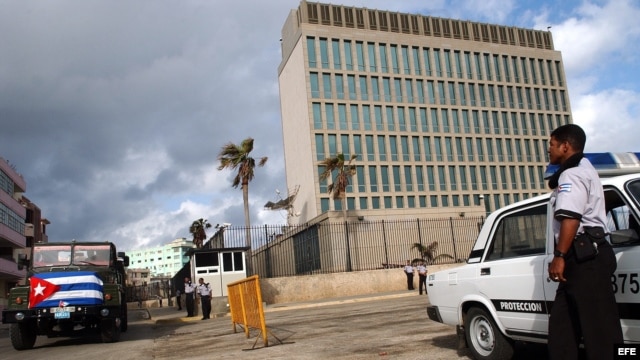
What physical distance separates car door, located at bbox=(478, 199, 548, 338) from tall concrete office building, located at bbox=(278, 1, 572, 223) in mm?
48699

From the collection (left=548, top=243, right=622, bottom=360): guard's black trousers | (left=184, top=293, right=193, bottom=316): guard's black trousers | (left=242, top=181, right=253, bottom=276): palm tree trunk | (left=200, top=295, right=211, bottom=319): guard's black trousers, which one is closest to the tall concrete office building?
(left=242, top=181, right=253, bottom=276): palm tree trunk

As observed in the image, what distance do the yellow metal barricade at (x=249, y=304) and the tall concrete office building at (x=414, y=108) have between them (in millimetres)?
42743

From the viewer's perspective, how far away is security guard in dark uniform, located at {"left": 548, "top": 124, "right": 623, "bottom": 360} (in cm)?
359

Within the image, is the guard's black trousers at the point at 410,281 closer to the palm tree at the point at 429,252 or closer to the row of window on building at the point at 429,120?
the palm tree at the point at 429,252

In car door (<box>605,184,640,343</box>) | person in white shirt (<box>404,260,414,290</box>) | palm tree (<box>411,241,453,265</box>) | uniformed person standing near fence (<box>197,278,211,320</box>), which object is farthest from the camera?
palm tree (<box>411,241,453,265</box>)

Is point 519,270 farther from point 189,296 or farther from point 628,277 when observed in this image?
point 189,296

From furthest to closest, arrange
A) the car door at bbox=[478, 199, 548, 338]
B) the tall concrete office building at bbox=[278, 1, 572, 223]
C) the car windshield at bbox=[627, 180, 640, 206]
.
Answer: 1. the tall concrete office building at bbox=[278, 1, 572, 223]
2. the car door at bbox=[478, 199, 548, 338]
3. the car windshield at bbox=[627, 180, 640, 206]

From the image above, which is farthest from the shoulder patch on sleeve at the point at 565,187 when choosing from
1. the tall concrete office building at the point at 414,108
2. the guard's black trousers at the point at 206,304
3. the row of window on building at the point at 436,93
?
the row of window on building at the point at 436,93

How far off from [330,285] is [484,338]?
2226 centimetres

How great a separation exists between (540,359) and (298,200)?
58.0m

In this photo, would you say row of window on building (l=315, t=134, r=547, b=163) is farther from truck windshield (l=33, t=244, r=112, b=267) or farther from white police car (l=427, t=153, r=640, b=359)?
white police car (l=427, t=153, r=640, b=359)

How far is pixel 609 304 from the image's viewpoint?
3600 millimetres

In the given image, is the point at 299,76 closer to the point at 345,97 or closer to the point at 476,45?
the point at 345,97

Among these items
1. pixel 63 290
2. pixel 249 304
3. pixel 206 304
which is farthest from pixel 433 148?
pixel 249 304
